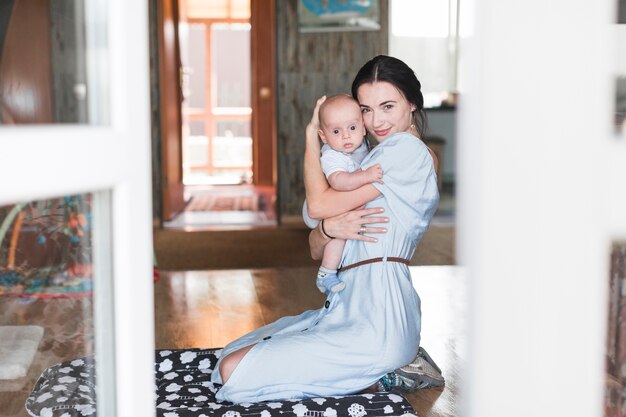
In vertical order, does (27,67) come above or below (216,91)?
above

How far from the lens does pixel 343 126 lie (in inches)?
89.3

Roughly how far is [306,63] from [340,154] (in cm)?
417

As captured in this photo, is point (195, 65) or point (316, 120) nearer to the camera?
point (316, 120)

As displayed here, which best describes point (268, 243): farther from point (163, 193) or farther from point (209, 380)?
point (209, 380)

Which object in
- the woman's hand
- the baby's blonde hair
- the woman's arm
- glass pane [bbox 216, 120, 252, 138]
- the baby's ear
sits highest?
the baby's blonde hair

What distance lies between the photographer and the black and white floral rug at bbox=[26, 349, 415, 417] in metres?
1.13

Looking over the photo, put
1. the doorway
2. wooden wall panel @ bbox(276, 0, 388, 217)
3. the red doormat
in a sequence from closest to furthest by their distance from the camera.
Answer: wooden wall panel @ bbox(276, 0, 388, 217) < the red doormat < the doorway

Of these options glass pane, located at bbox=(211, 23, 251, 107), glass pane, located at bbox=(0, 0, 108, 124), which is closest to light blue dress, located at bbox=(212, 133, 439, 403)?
glass pane, located at bbox=(0, 0, 108, 124)

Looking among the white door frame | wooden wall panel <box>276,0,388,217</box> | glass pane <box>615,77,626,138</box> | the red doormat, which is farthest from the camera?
the red doormat

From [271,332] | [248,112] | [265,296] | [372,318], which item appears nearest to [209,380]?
[271,332]

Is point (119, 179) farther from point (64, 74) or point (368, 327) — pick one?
point (368, 327)

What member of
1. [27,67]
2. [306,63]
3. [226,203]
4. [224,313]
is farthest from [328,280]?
[226,203]

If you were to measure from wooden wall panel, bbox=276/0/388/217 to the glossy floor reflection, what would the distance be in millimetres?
2102

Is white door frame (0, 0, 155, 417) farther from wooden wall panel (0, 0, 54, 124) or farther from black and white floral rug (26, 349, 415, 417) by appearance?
black and white floral rug (26, 349, 415, 417)
